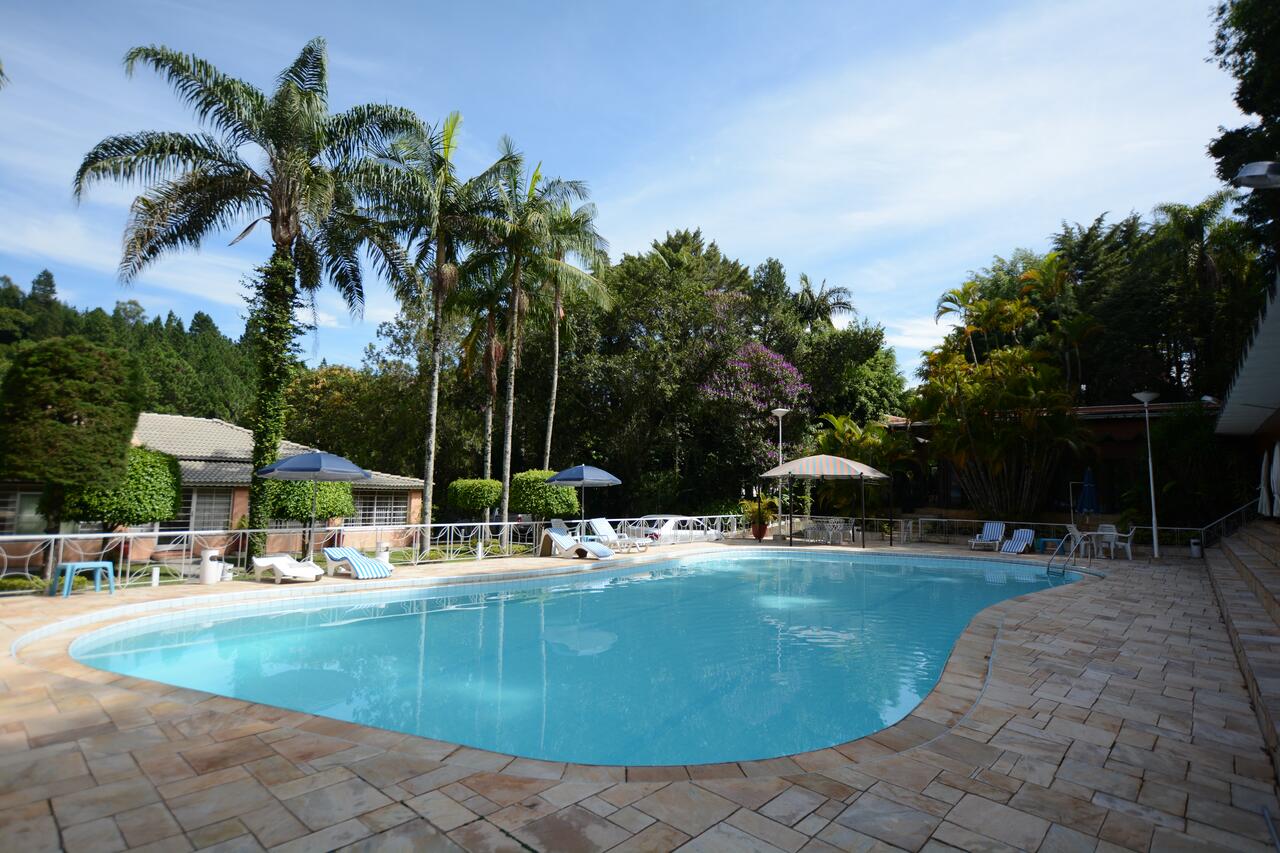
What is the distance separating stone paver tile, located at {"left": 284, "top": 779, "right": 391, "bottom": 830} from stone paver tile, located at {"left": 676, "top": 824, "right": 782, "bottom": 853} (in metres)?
1.68

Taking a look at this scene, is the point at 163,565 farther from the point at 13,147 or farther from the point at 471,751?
the point at 471,751

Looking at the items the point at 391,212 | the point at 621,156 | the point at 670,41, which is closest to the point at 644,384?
the point at 621,156

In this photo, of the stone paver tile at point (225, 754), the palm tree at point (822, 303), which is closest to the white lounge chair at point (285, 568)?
the stone paver tile at point (225, 754)

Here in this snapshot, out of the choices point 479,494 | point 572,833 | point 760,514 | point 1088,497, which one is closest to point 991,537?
point 1088,497

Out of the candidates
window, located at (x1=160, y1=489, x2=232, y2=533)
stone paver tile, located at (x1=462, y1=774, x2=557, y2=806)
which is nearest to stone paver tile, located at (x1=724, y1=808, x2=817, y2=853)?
stone paver tile, located at (x1=462, y1=774, x2=557, y2=806)

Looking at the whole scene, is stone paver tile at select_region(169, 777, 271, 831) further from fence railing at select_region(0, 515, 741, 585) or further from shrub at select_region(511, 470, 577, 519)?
shrub at select_region(511, 470, 577, 519)

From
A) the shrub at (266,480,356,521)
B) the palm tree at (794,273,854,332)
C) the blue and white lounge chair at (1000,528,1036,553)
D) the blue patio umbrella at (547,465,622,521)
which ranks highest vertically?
the palm tree at (794,273,854,332)

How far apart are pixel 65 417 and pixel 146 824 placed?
415 inches

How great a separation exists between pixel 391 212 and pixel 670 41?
8303 mm

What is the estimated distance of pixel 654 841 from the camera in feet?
9.86

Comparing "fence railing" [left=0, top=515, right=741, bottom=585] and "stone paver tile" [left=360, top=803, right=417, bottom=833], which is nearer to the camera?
"stone paver tile" [left=360, top=803, right=417, bottom=833]

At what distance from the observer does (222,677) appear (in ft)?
23.4

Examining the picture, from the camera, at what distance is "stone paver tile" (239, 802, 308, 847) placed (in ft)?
9.77

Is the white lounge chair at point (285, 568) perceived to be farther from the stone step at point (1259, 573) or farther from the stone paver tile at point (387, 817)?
the stone step at point (1259, 573)
